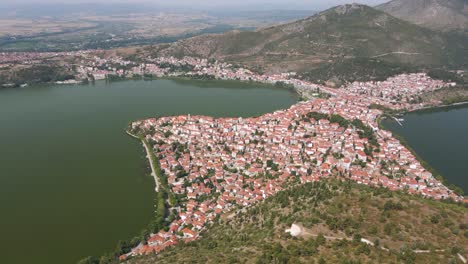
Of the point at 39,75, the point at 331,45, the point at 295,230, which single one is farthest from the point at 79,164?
the point at 331,45

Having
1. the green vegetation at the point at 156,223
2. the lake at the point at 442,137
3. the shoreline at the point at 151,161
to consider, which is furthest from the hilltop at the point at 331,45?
the green vegetation at the point at 156,223

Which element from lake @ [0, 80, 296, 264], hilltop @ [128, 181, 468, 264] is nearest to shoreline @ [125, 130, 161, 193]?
lake @ [0, 80, 296, 264]

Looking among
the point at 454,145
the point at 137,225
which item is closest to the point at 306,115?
the point at 454,145

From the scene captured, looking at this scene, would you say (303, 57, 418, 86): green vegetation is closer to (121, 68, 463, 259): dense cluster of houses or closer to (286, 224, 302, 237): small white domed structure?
(121, 68, 463, 259): dense cluster of houses

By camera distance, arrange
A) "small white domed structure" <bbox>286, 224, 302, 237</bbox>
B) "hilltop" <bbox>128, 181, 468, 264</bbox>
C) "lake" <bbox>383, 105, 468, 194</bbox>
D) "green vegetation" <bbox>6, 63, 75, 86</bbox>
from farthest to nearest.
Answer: "green vegetation" <bbox>6, 63, 75, 86</bbox> → "lake" <bbox>383, 105, 468, 194</bbox> → "small white domed structure" <bbox>286, 224, 302, 237</bbox> → "hilltop" <bbox>128, 181, 468, 264</bbox>

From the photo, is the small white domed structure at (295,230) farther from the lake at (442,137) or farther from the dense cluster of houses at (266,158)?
the lake at (442,137)

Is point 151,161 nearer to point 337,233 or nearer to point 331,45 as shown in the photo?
point 337,233
